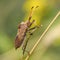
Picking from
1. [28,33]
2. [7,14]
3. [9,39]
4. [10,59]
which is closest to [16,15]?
[7,14]

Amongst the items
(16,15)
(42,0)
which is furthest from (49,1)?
(16,15)

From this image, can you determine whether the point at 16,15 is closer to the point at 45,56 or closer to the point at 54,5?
the point at 54,5

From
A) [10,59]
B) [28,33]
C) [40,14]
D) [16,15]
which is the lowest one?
[16,15]

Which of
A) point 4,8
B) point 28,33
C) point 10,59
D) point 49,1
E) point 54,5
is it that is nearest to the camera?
point 28,33

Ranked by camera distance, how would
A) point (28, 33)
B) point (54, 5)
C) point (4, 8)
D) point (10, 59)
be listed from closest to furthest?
1. point (28, 33)
2. point (10, 59)
3. point (54, 5)
4. point (4, 8)

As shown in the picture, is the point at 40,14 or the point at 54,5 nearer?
the point at 40,14

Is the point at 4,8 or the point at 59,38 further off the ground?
the point at 59,38

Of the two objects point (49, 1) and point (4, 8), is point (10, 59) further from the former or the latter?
point (4, 8)
